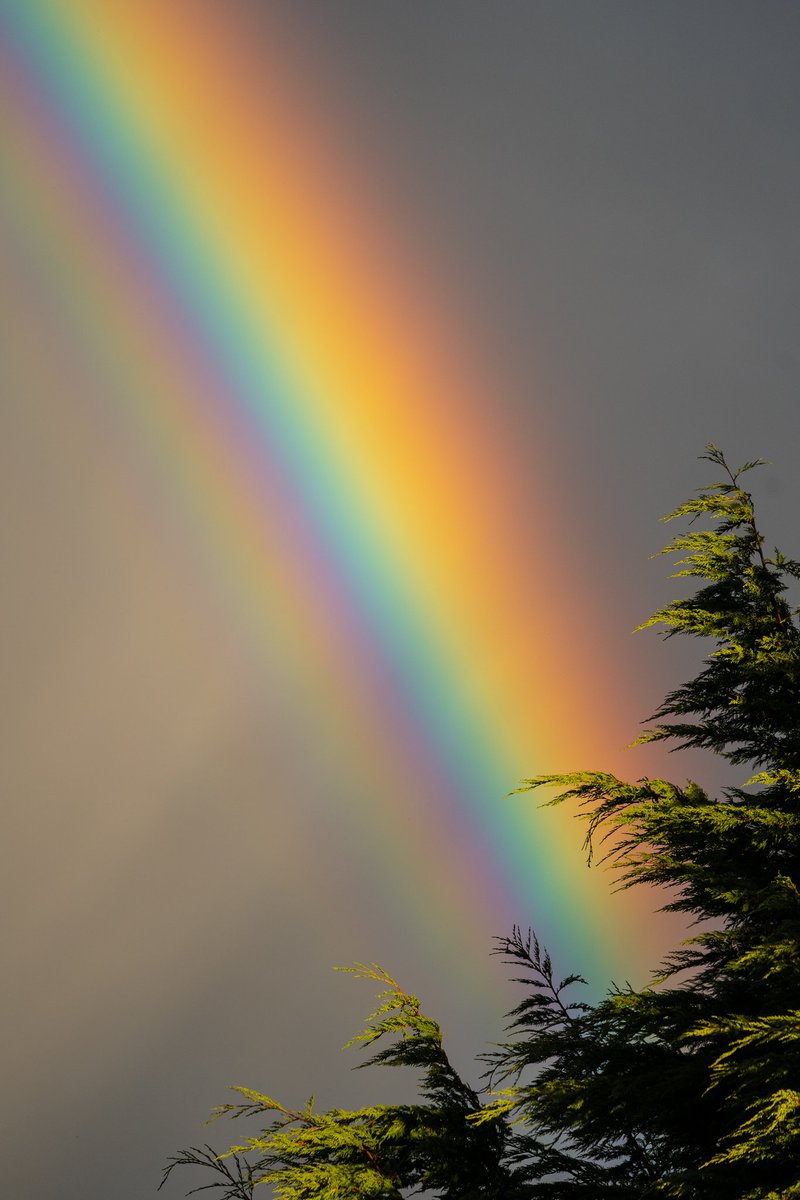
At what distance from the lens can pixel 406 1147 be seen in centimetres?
689

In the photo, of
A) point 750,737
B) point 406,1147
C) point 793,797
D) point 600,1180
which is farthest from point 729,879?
point 406,1147

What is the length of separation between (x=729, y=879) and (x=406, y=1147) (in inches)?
125

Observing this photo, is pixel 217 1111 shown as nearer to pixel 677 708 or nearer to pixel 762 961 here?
pixel 762 961

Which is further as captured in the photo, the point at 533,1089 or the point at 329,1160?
the point at 329,1160

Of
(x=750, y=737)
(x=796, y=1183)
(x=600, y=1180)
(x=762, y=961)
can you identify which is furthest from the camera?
(x=750, y=737)

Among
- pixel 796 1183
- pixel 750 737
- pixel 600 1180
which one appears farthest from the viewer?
pixel 750 737

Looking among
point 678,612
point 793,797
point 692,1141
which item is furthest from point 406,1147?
point 678,612

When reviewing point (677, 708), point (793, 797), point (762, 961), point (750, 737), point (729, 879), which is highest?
point (677, 708)

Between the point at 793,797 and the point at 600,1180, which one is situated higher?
the point at 793,797

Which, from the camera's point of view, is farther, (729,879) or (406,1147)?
(406,1147)

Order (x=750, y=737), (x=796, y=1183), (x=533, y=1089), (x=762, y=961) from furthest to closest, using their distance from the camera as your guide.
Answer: (x=750, y=737), (x=533, y=1089), (x=762, y=961), (x=796, y=1183)

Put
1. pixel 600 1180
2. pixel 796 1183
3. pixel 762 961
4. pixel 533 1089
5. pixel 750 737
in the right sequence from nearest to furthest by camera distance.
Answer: pixel 796 1183
pixel 762 961
pixel 533 1089
pixel 600 1180
pixel 750 737

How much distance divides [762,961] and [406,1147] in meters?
3.14

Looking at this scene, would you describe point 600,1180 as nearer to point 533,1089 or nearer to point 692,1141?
point 692,1141
